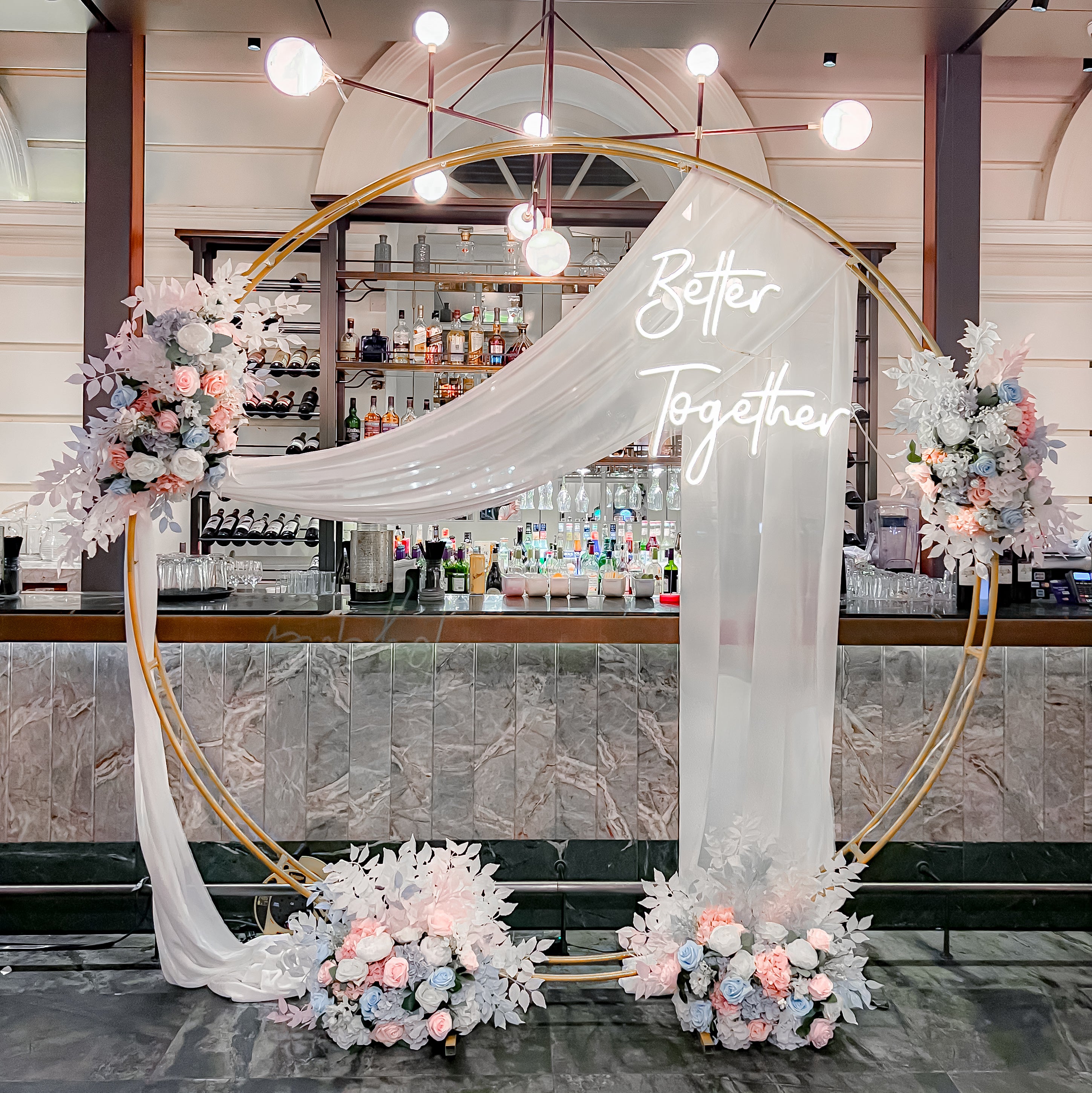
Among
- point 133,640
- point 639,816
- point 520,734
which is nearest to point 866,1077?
point 639,816

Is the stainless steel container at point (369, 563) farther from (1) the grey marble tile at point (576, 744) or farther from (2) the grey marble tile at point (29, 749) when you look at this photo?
(2) the grey marble tile at point (29, 749)

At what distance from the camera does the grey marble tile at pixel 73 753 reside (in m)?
2.83

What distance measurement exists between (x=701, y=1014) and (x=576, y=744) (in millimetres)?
879

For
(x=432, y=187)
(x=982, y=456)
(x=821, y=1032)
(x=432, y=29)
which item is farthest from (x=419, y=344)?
(x=821, y=1032)

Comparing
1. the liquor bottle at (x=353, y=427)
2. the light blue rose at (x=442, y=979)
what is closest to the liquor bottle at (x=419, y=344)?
the liquor bottle at (x=353, y=427)

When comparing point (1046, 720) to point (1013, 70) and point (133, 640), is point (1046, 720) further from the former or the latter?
point (1013, 70)

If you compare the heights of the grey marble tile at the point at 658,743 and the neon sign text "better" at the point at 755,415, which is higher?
the neon sign text "better" at the point at 755,415

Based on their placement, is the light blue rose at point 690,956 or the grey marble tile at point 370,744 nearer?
the light blue rose at point 690,956

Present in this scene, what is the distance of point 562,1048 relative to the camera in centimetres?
230

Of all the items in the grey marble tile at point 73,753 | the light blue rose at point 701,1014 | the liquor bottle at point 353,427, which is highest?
the liquor bottle at point 353,427

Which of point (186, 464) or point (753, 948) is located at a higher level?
point (186, 464)

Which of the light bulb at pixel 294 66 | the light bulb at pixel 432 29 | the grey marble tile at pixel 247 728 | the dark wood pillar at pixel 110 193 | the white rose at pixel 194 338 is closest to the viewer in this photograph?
the white rose at pixel 194 338

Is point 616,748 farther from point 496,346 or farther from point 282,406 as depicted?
point 282,406

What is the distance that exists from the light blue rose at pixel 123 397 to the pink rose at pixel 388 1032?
1692mm
